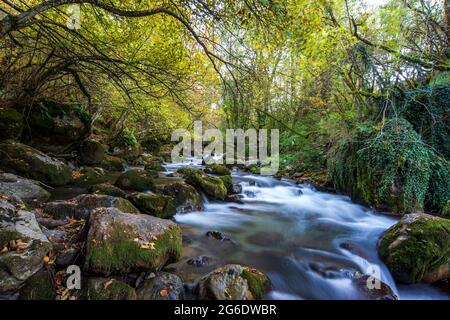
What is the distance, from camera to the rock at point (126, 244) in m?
2.52

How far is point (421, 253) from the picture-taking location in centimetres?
312

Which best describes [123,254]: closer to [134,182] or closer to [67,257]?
[67,257]

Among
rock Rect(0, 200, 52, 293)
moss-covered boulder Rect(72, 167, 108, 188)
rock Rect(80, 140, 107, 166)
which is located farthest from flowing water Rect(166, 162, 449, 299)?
rock Rect(80, 140, 107, 166)

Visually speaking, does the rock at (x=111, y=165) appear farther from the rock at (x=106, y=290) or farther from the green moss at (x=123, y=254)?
the rock at (x=106, y=290)

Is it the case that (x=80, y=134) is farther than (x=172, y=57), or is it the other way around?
(x=80, y=134)

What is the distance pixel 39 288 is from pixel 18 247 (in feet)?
1.47

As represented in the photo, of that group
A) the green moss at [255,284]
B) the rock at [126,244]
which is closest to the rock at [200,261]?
the rock at [126,244]

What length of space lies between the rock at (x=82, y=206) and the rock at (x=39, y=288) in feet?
4.46

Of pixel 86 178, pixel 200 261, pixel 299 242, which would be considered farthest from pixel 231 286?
pixel 86 178

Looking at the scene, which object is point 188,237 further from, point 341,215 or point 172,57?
point 341,215

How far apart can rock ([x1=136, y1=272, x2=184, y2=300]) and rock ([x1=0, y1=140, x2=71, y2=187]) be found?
171 inches
